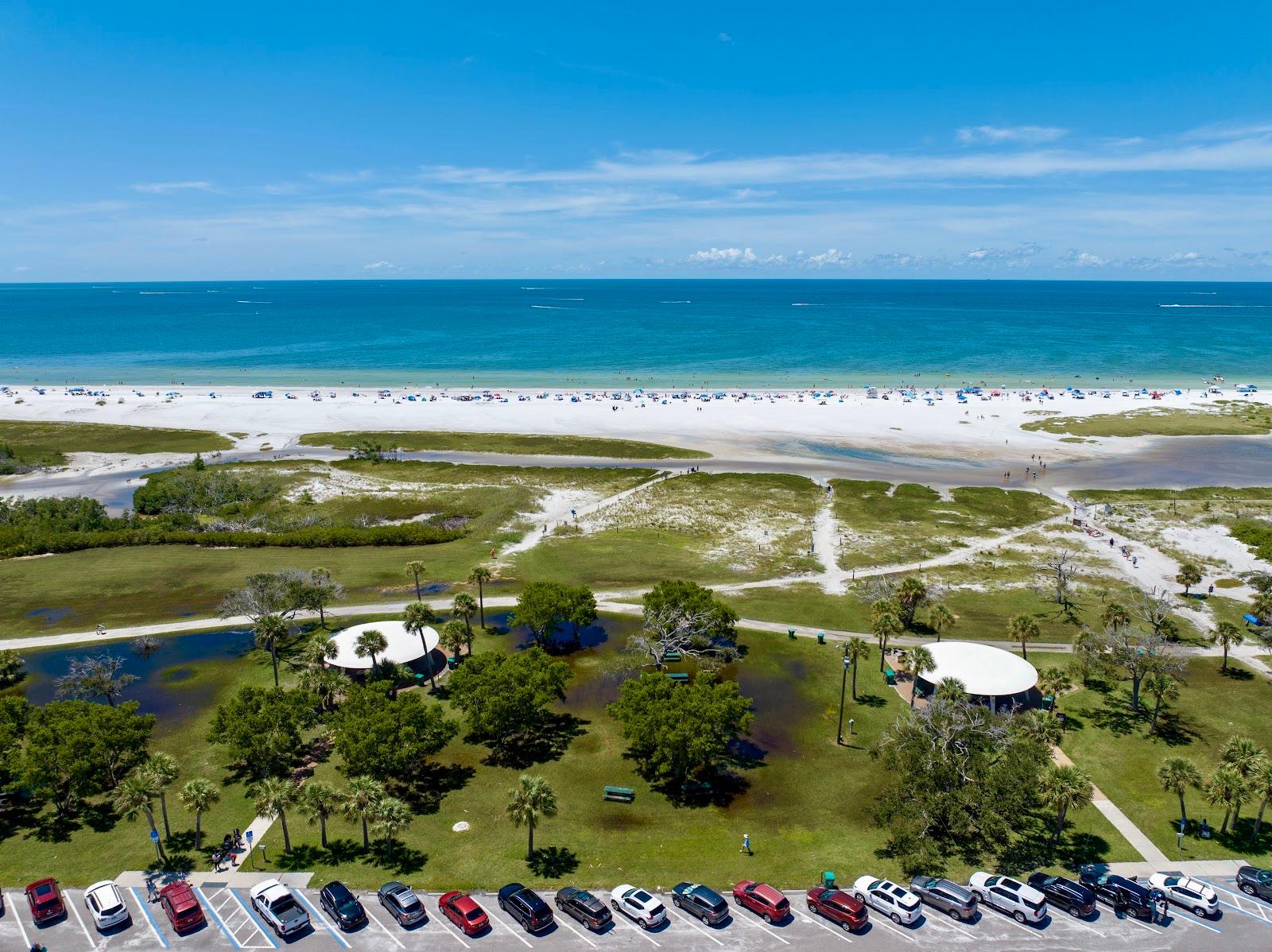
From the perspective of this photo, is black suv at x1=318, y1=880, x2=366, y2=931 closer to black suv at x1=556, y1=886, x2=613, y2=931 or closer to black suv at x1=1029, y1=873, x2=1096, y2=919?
black suv at x1=556, y1=886, x2=613, y2=931

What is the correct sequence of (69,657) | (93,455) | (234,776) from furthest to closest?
(93,455) < (69,657) < (234,776)

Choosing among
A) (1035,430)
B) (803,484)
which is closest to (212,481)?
(803,484)

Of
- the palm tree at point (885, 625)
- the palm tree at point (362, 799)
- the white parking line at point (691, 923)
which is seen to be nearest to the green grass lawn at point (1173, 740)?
the palm tree at point (885, 625)

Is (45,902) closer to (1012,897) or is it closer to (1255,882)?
(1012,897)

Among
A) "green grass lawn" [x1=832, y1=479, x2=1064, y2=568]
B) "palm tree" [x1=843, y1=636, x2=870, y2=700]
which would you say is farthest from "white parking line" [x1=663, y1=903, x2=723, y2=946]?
"green grass lawn" [x1=832, y1=479, x2=1064, y2=568]

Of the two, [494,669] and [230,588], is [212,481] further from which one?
[494,669]

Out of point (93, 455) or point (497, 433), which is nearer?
point (93, 455)

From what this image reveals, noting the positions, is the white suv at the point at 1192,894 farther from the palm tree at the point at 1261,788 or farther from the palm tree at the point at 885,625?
the palm tree at the point at 885,625
